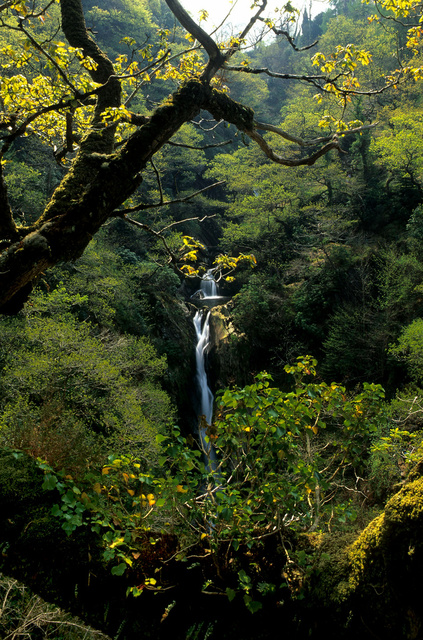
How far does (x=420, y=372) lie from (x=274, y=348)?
6389 mm

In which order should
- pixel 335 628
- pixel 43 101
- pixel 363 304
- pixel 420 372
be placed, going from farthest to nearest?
pixel 363 304, pixel 420 372, pixel 43 101, pixel 335 628

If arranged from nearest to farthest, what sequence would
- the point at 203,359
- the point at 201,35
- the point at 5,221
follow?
the point at 5,221 < the point at 201,35 < the point at 203,359

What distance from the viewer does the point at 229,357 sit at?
601 inches

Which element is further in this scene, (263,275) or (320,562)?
(263,275)

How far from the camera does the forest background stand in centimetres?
163

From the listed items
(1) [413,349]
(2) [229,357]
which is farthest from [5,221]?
(2) [229,357]

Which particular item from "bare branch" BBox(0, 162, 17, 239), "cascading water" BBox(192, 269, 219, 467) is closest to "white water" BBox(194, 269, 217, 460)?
"cascading water" BBox(192, 269, 219, 467)

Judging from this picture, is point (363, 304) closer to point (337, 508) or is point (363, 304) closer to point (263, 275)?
point (263, 275)

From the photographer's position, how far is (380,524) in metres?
1.35

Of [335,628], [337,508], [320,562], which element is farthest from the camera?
[337,508]

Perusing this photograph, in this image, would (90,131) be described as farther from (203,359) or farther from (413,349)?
(203,359)

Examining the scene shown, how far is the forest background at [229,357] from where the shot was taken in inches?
64.4

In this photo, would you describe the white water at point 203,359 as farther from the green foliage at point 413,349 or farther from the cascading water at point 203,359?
the green foliage at point 413,349

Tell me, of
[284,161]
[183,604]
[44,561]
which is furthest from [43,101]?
[183,604]
